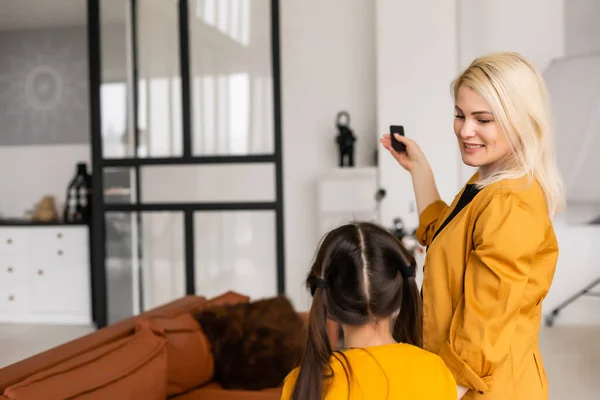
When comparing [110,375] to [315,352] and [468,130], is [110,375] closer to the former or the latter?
[315,352]

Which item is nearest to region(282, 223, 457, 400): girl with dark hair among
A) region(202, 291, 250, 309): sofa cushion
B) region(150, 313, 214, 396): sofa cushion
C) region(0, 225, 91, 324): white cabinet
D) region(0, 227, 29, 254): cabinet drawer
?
region(150, 313, 214, 396): sofa cushion

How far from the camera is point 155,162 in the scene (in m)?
5.23

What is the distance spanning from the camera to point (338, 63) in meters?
5.59

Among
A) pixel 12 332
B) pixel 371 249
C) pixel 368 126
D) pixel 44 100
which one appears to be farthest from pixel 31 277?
pixel 371 249

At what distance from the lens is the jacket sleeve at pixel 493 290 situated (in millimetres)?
1186

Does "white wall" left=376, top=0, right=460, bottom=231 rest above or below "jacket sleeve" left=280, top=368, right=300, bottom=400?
above

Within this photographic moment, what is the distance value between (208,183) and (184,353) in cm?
309

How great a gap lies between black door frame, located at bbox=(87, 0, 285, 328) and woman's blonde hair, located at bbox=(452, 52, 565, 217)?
3719 mm

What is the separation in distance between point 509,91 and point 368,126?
4320 millimetres

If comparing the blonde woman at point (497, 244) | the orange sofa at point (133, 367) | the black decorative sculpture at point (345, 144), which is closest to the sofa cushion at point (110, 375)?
the orange sofa at point (133, 367)

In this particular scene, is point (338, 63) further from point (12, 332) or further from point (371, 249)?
point (371, 249)

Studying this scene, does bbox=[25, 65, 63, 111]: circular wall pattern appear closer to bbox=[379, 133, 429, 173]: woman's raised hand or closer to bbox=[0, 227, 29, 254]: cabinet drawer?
bbox=[0, 227, 29, 254]: cabinet drawer

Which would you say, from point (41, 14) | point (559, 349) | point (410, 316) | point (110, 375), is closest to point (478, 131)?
point (410, 316)

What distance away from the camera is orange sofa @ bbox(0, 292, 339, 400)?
5.09ft
